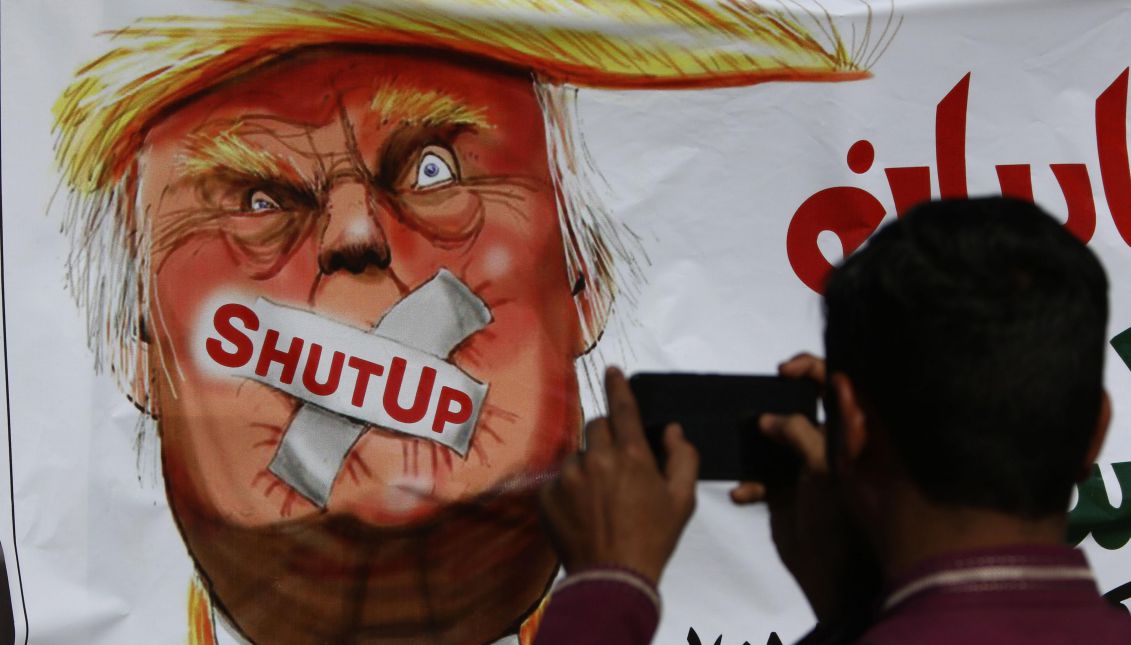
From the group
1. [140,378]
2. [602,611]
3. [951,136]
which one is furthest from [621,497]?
[951,136]

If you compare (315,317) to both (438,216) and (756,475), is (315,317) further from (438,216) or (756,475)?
(756,475)

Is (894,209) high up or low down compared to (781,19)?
down

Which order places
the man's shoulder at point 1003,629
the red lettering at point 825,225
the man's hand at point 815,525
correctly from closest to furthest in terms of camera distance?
the man's shoulder at point 1003,629 → the man's hand at point 815,525 → the red lettering at point 825,225

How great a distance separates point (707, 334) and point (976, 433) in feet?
2.45

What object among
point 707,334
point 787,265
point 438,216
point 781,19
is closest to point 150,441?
point 438,216

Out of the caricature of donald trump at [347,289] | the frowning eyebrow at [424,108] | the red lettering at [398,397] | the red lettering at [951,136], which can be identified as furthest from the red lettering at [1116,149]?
the red lettering at [398,397]

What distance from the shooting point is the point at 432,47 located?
128 cm

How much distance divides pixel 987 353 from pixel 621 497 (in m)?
0.19

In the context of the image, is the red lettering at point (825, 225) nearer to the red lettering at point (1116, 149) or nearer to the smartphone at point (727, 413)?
the red lettering at point (1116, 149)

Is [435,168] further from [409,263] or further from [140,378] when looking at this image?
[140,378]

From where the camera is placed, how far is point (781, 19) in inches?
52.6

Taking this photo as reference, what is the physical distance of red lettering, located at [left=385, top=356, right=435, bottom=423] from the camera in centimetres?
122

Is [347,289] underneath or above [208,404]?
above

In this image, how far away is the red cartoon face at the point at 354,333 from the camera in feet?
3.95
